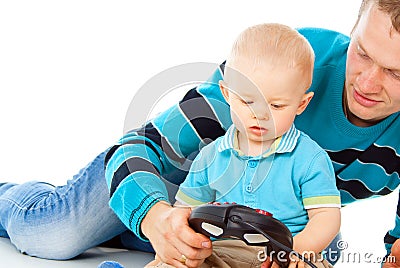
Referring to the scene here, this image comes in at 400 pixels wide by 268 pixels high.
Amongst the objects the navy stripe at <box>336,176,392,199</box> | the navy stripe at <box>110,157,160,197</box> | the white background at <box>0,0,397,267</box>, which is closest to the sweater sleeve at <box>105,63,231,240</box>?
the navy stripe at <box>110,157,160,197</box>

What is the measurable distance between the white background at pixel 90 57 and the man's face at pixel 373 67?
99cm

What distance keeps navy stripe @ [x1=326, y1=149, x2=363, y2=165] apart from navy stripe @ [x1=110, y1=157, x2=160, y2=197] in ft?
1.19

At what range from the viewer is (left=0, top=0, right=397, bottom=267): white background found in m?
2.41

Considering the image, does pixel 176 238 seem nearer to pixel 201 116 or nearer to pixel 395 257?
pixel 201 116

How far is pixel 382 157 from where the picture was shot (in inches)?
58.8

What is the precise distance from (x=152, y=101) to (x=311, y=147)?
281 millimetres

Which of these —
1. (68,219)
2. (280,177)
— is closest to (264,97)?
(280,177)

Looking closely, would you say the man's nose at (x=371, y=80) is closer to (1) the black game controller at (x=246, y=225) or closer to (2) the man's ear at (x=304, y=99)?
(2) the man's ear at (x=304, y=99)

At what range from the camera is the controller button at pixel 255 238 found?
1083 mm

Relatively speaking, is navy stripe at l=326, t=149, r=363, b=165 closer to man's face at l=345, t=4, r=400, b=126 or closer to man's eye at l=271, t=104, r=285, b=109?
Answer: man's face at l=345, t=4, r=400, b=126

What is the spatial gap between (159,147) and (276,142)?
256mm

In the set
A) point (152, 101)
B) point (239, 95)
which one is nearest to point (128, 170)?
point (152, 101)

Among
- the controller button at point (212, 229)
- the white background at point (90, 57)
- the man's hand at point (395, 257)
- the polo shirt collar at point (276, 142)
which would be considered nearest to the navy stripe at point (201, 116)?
the polo shirt collar at point (276, 142)

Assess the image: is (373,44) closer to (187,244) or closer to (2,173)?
(187,244)
